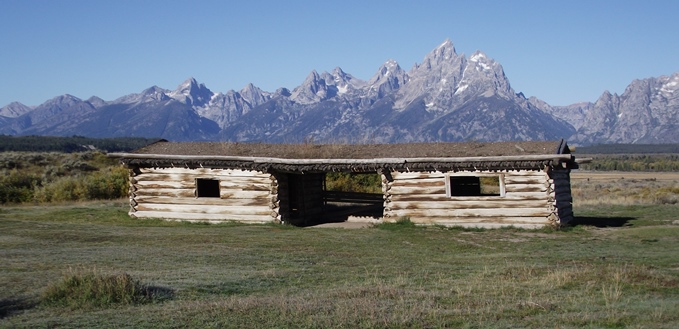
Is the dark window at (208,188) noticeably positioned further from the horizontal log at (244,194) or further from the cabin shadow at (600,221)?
the cabin shadow at (600,221)

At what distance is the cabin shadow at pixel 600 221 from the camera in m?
23.2

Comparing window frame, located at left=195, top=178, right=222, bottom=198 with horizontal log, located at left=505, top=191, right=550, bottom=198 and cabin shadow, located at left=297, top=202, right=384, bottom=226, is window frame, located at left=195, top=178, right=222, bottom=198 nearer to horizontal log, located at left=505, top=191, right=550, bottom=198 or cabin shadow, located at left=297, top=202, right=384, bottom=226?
cabin shadow, located at left=297, top=202, right=384, bottom=226

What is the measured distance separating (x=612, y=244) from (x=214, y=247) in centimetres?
985

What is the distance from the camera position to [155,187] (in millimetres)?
25000

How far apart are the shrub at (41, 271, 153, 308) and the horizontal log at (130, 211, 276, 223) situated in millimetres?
13074

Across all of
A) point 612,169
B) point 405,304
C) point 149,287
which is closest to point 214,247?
point 149,287

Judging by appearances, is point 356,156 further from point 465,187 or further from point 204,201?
point 465,187

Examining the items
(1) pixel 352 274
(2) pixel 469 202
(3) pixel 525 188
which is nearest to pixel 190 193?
(2) pixel 469 202

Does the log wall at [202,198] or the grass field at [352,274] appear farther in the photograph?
the log wall at [202,198]

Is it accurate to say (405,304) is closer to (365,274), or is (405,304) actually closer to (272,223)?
(365,274)

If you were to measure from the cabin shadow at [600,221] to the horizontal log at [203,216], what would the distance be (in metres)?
10.0

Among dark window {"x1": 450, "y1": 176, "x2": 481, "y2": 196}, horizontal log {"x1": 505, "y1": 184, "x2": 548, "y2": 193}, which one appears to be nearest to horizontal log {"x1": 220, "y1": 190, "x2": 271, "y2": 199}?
horizontal log {"x1": 505, "y1": 184, "x2": 548, "y2": 193}

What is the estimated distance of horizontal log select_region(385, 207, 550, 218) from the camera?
21.8 metres

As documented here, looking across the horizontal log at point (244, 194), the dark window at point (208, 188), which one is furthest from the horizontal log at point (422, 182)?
the dark window at point (208, 188)
